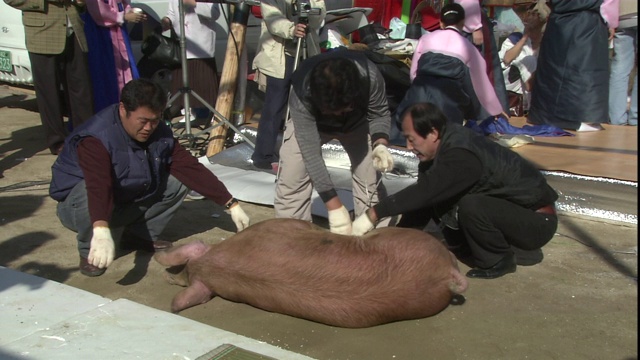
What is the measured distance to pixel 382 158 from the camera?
4027mm

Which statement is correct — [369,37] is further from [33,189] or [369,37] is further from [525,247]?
[525,247]

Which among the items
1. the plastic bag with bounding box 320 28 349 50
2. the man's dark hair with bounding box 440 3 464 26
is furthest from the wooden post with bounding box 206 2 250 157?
the man's dark hair with bounding box 440 3 464 26

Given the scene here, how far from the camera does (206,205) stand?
5578 millimetres

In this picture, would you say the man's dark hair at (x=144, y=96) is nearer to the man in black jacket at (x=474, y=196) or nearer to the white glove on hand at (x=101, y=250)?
the white glove on hand at (x=101, y=250)

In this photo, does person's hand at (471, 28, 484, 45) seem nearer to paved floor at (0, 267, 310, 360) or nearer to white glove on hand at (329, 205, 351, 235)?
white glove on hand at (329, 205, 351, 235)

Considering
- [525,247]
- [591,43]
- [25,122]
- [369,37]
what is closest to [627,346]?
[525,247]

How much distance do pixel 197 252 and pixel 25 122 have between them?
578 centimetres

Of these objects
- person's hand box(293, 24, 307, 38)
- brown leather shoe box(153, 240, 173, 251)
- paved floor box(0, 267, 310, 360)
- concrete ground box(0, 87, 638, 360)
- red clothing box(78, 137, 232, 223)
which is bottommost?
concrete ground box(0, 87, 638, 360)

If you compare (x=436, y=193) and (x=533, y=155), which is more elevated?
(x=436, y=193)

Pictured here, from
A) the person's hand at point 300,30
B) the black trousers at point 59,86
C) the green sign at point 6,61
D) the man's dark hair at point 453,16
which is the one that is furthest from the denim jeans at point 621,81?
the green sign at point 6,61

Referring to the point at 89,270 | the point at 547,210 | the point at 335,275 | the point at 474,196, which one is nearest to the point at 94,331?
the point at 89,270

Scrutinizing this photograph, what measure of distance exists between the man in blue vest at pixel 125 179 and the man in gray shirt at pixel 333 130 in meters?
0.41

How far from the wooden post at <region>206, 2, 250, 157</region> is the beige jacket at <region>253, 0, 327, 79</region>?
61 centimetres

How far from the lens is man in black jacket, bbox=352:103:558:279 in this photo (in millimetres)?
3793
